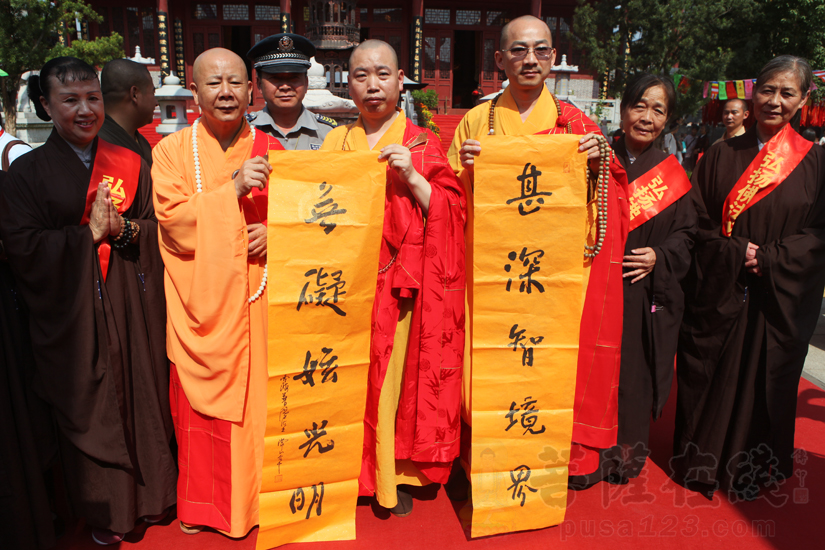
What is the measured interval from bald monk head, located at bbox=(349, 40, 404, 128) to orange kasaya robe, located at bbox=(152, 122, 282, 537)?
45 cm

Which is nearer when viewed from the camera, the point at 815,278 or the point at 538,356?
the point at 538,356

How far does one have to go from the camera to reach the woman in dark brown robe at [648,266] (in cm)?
250

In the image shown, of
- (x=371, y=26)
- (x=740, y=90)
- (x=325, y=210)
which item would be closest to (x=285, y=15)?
(x=371, y=26)

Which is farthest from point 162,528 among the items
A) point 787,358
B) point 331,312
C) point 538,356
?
point 787,358

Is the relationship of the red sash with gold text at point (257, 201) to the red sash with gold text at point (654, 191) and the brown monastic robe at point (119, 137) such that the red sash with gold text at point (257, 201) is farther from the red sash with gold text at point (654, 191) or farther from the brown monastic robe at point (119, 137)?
the red sash with gold text at point (654, 191)

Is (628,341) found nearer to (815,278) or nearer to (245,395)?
(815,278)

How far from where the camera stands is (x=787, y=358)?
8.36 ft

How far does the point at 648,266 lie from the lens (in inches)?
97.1

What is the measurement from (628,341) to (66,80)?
2.62 metres

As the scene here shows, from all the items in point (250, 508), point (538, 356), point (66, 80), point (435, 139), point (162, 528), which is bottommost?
point (162, 528)

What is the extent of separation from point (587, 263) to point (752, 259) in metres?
0.81

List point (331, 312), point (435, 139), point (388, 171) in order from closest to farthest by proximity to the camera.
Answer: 1. point (331, 312)
2. point (388, 171)
3. point (435, 139)

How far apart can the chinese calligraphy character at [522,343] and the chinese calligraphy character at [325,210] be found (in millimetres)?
852

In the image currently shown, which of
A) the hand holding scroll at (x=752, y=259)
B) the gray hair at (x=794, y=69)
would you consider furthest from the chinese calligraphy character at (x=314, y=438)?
the gray hair at (x=794, y=69)
